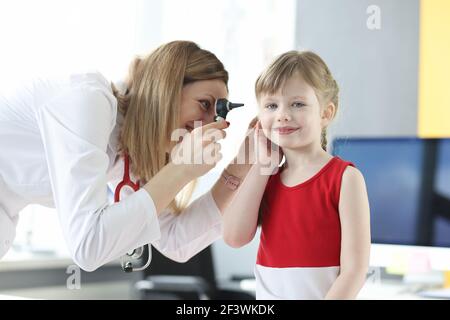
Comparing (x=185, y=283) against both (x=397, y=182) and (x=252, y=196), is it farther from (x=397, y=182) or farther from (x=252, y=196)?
(x=252, y=196)

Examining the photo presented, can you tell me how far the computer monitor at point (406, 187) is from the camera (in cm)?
159

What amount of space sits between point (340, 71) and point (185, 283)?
1122mm

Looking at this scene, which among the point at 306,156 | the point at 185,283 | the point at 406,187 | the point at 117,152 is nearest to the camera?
the point at 306,156

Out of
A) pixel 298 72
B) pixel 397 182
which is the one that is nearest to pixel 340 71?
pixel 397 182

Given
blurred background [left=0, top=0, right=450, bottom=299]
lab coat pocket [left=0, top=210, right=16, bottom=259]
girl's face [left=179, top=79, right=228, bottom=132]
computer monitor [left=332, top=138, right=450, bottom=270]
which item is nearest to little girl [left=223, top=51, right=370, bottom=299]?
girl's face [left=179, top=79, right=228, bottom=132]

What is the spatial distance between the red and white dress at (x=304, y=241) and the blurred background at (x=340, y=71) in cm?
33

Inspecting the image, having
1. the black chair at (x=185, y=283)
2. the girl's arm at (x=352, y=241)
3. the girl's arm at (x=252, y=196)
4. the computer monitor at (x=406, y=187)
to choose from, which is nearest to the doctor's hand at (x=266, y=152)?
the girl's arm at (x=252, y=196)

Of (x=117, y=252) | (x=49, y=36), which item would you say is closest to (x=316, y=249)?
(x=117, y=252)

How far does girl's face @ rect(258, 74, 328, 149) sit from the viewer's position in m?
0.88

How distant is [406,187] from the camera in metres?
1.65

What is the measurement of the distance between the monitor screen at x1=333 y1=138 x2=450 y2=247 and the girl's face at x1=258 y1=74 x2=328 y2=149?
2.32 feet
